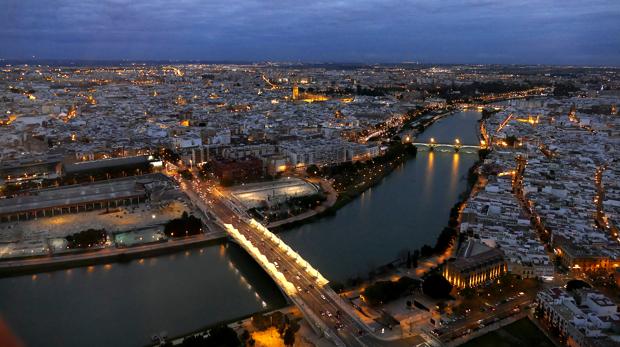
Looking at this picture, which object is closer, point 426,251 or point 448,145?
point 426,251

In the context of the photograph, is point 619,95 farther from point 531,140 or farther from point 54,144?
point 54,144

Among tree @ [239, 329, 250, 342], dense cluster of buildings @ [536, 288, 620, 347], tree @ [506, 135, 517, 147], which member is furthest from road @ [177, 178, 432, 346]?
tree @ [506, 135, 517, 147]

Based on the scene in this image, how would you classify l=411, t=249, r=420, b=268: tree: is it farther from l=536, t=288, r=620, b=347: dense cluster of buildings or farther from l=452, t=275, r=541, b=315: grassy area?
l=536, t=288, r=620, b=347: dense cluster of buildings

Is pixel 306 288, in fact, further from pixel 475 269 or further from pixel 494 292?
pixel 494 292

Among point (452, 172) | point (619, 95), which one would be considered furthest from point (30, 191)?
point (619, 95)

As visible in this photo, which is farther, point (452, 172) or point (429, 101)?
point (429, 101)

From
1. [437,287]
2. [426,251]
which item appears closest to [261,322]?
[437,287]

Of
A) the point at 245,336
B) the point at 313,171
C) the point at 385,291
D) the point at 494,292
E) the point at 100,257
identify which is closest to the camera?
the point at 245,336
